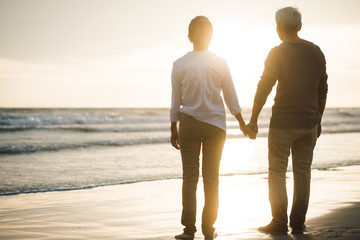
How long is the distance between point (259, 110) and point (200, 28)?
0.94 metres

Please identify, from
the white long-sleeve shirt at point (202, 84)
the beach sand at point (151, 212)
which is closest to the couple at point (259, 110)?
the white long-sleeve shirt at point (202, 84)

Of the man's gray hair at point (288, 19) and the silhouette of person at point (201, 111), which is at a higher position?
the man's gray hair at point (288, 19)

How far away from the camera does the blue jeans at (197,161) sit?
3852 millimetres

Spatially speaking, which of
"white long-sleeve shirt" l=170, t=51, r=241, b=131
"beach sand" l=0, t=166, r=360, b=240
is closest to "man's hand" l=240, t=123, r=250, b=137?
"white long-sleeve shirt" l=170, t=51, r=241, b=131

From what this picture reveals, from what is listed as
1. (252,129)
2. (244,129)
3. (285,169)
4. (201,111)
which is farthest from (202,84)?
(285,169)

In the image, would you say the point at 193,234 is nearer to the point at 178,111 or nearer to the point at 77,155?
the point at 178,111

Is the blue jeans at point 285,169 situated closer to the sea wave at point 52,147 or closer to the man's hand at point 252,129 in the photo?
the man's hand at point 252,129

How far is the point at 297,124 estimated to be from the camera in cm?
409

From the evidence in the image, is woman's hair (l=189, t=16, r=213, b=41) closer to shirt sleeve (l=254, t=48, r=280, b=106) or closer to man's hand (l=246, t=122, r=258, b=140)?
shirt sleeve (l=254, t=48, r=280, b=106)

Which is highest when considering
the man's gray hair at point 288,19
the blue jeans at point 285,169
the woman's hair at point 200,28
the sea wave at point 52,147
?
the man's gray hair at point 288,19

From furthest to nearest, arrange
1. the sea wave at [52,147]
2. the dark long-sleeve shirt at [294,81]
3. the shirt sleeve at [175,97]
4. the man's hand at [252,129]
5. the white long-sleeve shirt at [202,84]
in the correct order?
the sea wave at [52,147]
the man's hand at [252,129]
the dark long-sleeve shirt at [294,81]
the shirt sleeve at [175,97]
the white long-sleeve shirt at [202,84]

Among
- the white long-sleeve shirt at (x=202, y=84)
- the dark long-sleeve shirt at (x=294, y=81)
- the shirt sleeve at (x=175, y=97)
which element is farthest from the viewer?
the dark long-sleeve shirt at (x=294, y=81)

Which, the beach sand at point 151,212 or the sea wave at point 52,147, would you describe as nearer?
the beach sand at point 151,212

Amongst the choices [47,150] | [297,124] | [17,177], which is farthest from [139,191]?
[47,150]
